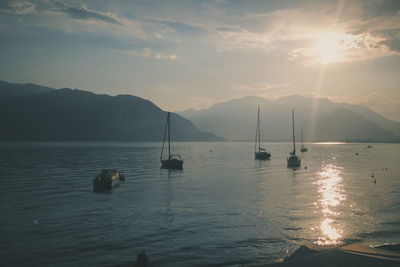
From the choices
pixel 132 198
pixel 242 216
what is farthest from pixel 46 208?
pixel 242 216

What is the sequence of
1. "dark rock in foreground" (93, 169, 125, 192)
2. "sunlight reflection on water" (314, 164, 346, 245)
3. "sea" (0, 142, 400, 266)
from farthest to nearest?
"dark rock in foreground" (93, 169, 125, 192)
"sunlight reflection on water" (314, 164, 346, 245)
"sea" (0, 142, 400, 266)

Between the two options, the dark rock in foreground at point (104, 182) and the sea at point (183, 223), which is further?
the dark rock in foreground at point (104, 182)

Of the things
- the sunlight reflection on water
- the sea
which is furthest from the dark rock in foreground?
the sunlight reflection on water

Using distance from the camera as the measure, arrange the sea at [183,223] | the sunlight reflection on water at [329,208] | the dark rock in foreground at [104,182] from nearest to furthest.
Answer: the sea at [183,223] < the sunlight reflection on water at [329,208] < the dark rock in foreground at [104,182]

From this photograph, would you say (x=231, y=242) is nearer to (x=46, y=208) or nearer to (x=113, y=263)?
(x=113, y=263)

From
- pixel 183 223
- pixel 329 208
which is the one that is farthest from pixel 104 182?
pixel 329 208

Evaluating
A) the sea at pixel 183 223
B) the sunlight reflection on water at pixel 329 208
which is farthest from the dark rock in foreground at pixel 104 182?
the sunlight reflection on water at pixel 329 208

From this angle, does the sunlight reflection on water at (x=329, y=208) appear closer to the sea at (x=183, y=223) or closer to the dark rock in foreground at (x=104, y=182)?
the sea at (x=183, y=223)

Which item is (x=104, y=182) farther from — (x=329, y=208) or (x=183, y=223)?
(x=329, y=208)

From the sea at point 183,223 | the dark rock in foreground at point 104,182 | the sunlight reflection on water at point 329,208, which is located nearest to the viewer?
the sea at point 183,223

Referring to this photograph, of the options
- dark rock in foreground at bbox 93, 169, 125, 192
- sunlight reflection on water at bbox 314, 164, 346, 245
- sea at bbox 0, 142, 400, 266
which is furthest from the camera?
dark rock in foreground at bbox 93, 169, 125, 192

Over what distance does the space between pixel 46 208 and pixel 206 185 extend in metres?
28.4

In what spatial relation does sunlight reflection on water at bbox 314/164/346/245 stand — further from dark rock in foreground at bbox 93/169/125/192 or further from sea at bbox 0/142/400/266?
dark rock in foreground at bbox 93/169/125/192

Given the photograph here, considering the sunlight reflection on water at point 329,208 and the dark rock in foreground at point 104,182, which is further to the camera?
the dark rock in foreground at point 104,182
